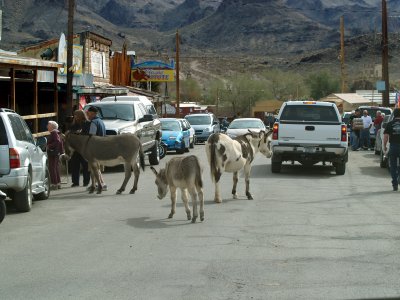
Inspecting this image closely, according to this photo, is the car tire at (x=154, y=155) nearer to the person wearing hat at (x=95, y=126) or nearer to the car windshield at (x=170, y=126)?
the person wearing hat at (x=95, y=126)

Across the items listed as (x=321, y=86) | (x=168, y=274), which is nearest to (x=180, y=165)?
(x=168, y=274)

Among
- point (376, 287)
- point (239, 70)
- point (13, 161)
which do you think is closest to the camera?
point (376, 287)

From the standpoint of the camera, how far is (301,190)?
1725cm

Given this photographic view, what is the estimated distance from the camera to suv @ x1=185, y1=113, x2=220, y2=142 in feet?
139

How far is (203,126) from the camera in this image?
42.5 meters

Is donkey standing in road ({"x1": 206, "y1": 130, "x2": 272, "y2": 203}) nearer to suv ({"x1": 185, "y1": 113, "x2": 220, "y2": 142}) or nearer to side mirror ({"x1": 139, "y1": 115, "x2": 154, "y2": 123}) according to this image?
side mirror ({"x1": 139, "y1": 115, "x2": 154, "y2": 123})

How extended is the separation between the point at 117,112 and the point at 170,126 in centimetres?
985

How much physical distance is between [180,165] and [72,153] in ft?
18.8

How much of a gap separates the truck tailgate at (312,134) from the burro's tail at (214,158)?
21.4ft

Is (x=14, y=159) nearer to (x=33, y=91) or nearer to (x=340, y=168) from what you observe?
(x=340, y=168)

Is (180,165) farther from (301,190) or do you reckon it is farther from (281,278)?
(301,190)

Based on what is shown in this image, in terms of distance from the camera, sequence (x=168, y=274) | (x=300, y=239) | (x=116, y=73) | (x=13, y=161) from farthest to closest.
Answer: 1. (x=116, y=73)
2. (x=13, y=161)
3. (x=300, y=239)
4. (x=168, y=274)

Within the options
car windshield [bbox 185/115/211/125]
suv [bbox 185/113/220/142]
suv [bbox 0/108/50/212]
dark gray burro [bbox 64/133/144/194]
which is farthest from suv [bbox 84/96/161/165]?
car windshield [bbox 185/115/211/125]

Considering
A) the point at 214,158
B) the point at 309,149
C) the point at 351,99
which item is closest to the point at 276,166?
the point at 309,149
